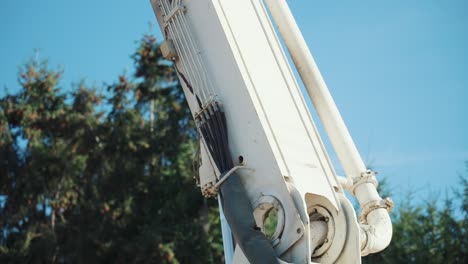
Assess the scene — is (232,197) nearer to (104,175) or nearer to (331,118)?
(331,118)

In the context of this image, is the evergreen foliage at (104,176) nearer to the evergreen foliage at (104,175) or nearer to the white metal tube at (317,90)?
the evergreen foliage at (104,175)

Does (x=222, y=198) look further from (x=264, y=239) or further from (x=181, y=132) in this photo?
(x=181, y=132)

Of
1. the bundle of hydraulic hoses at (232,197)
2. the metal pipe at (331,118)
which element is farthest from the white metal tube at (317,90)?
the bundle of hydraulic hoses at (232,197)

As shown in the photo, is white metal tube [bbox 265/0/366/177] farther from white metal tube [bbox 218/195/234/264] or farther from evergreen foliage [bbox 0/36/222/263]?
evergreen foliage [bbox 0/36/222/263]

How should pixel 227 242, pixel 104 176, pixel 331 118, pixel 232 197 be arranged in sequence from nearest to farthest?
pixel 232 197 → pixel 227 242 → pixel 331 118 → pixel 104 176

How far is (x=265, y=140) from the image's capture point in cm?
354

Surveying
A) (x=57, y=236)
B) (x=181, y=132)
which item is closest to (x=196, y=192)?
(x=181, y=132)

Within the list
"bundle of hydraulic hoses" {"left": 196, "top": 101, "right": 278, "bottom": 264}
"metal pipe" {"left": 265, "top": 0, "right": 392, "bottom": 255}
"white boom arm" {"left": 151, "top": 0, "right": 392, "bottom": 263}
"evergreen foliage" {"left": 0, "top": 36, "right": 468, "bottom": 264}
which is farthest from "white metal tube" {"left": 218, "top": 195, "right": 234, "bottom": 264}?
"evergreen foliage" {"left": 0, "top": 36, "right": 468, "bottom": 264}

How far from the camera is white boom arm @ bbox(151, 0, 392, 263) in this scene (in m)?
3.38

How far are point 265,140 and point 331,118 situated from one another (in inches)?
30.2

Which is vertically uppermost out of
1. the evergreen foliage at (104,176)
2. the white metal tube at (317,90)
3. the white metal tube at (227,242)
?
the evergreen foliage at (104,176)

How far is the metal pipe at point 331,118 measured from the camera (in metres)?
3.77

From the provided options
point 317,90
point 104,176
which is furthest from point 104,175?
point 317,90

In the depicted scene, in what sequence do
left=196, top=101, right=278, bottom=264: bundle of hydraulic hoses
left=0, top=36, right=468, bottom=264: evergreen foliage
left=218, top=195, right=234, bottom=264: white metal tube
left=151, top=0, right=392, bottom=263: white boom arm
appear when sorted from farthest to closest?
left=0, top=36, right=468, bottom=264: evergreen foliage, left=218, top=195, right=234, bottom=264: white metal tube, left=151, top=0, right=392, bottom=263: white boom arm, left=196, top=101, right=278, bottom=264: bundle of hydraulic hoses
